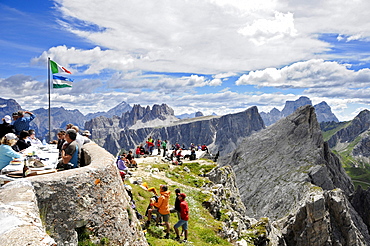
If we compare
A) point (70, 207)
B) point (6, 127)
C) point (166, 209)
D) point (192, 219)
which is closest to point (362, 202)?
point (192, 219)

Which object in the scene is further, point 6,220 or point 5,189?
point 5,189

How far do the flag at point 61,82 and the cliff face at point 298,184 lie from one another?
48068 millimetres

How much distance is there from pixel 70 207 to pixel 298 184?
3490 inches

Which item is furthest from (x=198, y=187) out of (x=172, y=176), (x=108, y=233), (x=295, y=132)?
(x=295, y=132)

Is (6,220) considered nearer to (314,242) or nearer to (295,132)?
(314,242)

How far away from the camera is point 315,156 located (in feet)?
317

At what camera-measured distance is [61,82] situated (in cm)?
3172

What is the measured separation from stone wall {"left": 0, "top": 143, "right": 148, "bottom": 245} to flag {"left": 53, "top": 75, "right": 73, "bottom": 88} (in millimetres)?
23469

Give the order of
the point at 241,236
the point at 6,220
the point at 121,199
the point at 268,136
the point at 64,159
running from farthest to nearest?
the point at 268,136
the point at 241,236
the point at 64,159
the point at 121,199
the point at 6,220

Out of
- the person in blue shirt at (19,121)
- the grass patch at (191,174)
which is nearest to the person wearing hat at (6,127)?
the person in blue shirt at (19,121)

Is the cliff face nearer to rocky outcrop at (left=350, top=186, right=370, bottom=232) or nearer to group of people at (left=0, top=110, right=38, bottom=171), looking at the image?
rocky outcrop at (left=350, top=186, right=370, bottom=232)

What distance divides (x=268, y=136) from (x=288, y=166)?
2233 cm

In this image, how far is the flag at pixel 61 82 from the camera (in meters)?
31.1

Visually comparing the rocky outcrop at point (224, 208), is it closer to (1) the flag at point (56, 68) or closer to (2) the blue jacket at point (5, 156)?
(2) the blue jacket at point (5, 156)
